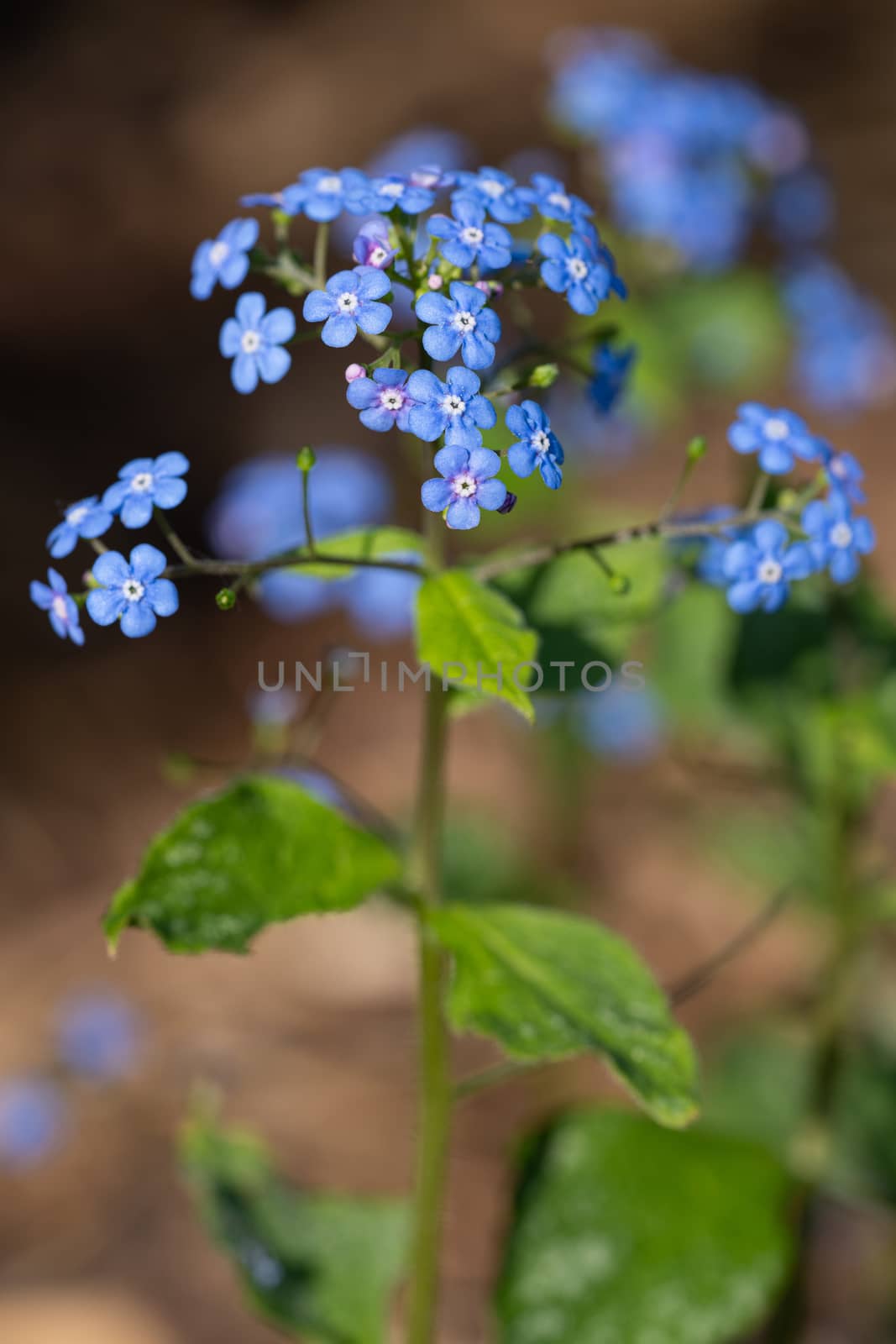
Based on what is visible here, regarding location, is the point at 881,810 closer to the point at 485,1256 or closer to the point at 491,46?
the point at 485,1256

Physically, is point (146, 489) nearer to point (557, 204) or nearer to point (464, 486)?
point (464, 486)

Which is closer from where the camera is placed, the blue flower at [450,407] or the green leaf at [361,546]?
the blue flower at [450,407]

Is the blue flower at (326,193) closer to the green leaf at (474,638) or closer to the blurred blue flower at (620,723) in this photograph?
the green leaf at (474,638)

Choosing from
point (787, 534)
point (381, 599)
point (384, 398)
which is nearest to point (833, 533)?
point (787, 534)

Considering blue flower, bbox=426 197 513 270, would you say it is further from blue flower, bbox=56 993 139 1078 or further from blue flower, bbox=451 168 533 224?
blue flower, bbox=56 993 139 1078

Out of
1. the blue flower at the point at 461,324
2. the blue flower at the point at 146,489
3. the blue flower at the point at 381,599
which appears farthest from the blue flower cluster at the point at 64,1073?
the blue flower at the point at 461,324

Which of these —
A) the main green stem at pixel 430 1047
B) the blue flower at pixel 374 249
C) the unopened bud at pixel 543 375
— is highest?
the blue flower at pixel 374 249
